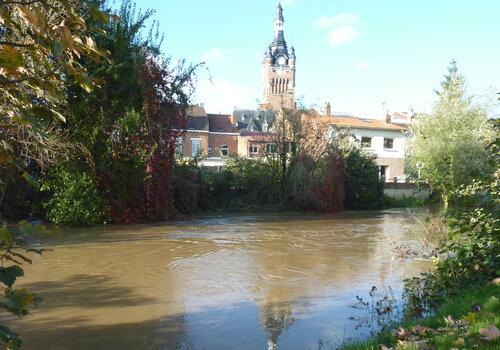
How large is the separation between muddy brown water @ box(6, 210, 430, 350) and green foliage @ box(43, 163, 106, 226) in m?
1.57

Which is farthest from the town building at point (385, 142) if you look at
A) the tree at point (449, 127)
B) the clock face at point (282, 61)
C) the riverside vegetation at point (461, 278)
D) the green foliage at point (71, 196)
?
the clock face at point (282, 61)

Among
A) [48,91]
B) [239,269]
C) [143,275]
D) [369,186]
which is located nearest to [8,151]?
[48,91]

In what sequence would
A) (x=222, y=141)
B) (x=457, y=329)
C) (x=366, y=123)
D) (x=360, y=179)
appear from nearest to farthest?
(x=457, y=329)
(x=360, y=179)
(x=366, y=123)
(x=222, y=141)

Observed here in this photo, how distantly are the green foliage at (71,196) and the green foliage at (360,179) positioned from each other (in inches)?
600

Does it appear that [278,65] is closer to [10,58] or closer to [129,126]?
[129,126]

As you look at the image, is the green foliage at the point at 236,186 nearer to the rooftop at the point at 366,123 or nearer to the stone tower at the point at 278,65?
the rooftop at the point at 366,123

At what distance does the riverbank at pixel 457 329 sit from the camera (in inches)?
165

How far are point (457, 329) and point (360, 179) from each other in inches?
994

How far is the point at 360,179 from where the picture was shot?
2953 centimetres

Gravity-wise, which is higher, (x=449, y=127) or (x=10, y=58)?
(x=449, y=127)

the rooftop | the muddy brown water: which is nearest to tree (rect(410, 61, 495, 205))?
the rooftop

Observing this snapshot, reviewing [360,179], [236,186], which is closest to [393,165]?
[360,179]

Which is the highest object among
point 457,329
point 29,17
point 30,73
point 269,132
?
point 269,132

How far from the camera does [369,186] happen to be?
30.0m
